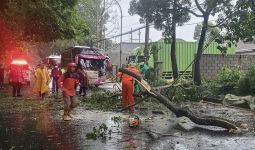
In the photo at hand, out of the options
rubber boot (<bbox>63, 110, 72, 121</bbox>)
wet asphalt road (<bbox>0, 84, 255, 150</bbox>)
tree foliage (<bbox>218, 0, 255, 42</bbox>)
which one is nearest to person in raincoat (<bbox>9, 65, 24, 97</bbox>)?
wet asphalt road (<bbox>0, 84, 255, 150</bbox>)

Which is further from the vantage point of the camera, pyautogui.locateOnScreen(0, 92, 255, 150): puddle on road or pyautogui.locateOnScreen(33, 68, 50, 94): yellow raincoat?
pyautogui.locateOnScreen(33, 68, 50, 94): yellow raincoat

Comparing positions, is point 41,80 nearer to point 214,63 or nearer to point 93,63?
point 93,63

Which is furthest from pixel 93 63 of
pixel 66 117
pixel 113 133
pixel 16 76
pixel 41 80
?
pixel 113 133

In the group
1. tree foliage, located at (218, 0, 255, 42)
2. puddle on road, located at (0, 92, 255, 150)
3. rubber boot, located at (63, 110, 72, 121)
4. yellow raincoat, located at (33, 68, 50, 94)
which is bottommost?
puddle on road, located at (0, 92, 255, 150)

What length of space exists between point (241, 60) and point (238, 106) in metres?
11.1

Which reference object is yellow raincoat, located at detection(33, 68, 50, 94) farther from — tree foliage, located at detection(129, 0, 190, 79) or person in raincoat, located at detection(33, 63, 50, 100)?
tree foliage, located at detection(129, 0, 190, 79)

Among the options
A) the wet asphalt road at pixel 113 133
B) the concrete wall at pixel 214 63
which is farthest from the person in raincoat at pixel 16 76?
the concrete wall at pixel 214 63

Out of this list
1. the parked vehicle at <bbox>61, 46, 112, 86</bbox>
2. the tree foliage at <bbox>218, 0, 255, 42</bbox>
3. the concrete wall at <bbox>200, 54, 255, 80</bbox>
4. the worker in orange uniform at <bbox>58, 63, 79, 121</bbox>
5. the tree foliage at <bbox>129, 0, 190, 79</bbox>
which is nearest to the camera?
the worker in orange uniform at <bbox>58, 63, 79, 121</bbox>

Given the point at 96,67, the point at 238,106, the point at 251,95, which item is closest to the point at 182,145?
the point at 238,106

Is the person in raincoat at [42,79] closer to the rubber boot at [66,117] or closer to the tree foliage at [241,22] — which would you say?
the rubber boot at [66,117]

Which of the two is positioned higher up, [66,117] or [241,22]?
[241,22]

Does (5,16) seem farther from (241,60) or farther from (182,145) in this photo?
(241,60)

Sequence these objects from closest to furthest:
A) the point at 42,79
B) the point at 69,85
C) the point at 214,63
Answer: the point at 69,85 < the point at 42,79 < the point at 214,63

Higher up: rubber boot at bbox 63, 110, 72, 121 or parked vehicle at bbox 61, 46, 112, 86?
parked vehicle at bbox 61, 46, 112, 86
